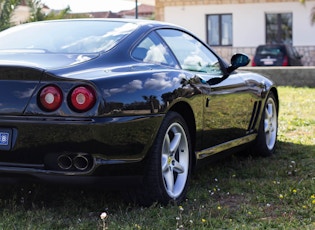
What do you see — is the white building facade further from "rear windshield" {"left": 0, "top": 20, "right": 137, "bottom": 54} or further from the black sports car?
"rear windshield" {"left": 0, "top": 20, "right": 137, "bottom": 54}

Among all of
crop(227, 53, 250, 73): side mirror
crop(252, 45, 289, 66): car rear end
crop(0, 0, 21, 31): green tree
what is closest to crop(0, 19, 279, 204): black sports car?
crop(227, 53, 250, 73): side mirror

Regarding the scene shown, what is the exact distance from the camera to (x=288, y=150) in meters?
6.66

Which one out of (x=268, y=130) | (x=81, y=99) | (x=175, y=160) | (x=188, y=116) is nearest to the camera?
(x=81, y=99)

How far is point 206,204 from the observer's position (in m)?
4.39

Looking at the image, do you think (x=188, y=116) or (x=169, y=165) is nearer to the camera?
(x=169, y=165)

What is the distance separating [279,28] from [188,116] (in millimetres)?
23306

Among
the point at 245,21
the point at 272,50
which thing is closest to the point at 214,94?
the point at 272,50

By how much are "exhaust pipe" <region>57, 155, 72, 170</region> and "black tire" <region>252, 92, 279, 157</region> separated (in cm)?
286

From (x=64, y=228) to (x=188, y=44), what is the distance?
7.03 ft

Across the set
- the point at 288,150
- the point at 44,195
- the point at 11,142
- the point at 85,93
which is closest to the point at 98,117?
the point at 85,93

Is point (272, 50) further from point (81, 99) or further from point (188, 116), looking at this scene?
point (81, 99)

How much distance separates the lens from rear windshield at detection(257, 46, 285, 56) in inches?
918

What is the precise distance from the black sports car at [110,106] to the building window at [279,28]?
22.5 metres

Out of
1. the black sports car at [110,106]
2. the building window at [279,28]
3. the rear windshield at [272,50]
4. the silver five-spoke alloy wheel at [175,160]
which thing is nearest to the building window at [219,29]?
the building window at [279,28]
